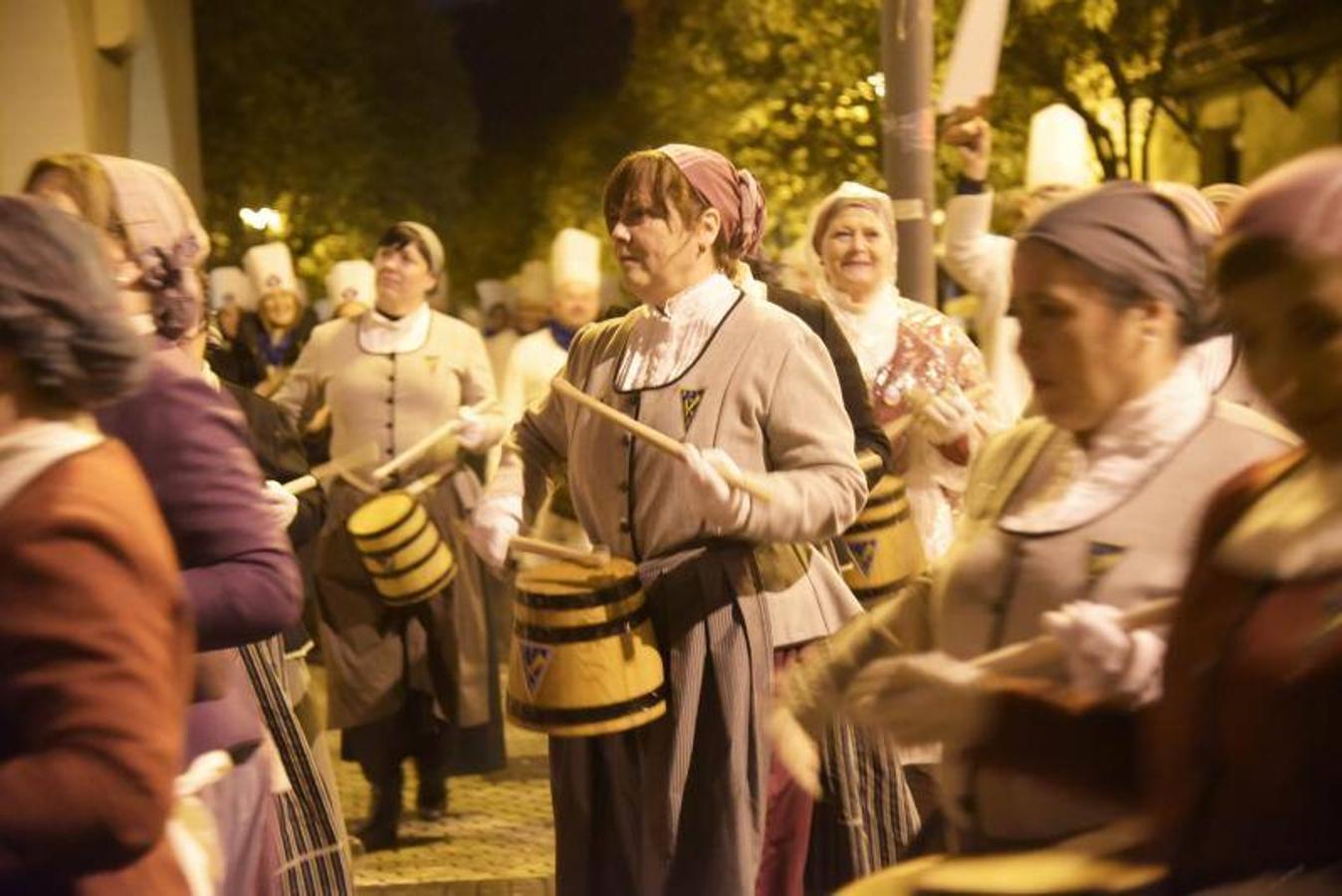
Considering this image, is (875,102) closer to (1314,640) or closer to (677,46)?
(677,46)

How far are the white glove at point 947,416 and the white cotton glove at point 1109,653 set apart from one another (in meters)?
4.20

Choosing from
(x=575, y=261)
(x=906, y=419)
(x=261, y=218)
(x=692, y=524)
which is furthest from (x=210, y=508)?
(x=261, y=218)

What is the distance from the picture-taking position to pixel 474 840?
863 cm

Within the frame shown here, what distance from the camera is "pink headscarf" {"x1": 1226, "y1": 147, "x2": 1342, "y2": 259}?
2.52 m

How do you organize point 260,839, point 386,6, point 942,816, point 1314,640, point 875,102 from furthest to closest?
point 386,6, point 875,102, point 260,839, point 942,816, point 1314,640

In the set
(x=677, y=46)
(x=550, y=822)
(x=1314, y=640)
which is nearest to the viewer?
(x=1314, y=640)

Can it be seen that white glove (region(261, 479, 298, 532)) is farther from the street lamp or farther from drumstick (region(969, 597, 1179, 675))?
the street lamp

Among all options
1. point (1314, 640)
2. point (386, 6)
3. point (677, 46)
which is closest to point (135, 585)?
point (1314, 640)

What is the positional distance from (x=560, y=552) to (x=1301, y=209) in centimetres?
300

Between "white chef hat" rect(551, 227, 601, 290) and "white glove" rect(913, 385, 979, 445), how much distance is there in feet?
13.5

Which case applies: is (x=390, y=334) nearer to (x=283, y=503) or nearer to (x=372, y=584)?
(x=372, y=584)

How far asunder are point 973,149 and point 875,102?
14241 millimetres

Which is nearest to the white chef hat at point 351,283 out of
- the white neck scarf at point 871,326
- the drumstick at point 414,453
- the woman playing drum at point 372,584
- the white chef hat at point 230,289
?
the white chef hat at point 230,289

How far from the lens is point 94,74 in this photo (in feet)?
42.1
